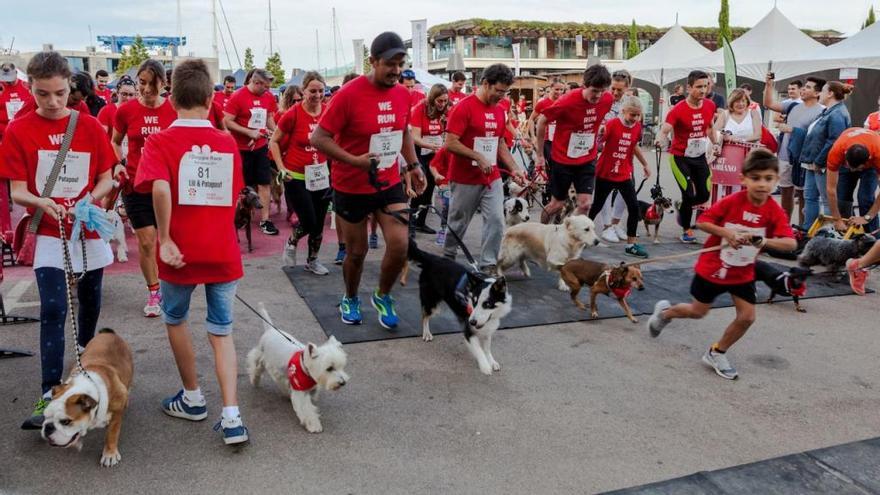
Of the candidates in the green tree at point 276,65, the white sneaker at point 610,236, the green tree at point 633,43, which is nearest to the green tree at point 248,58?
the green tree at point 276,65

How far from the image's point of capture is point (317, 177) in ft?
21.9

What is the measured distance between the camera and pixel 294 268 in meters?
6.91

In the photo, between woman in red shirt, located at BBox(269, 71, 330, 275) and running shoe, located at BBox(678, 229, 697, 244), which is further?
running shoe, located at BBox(678, 229, 697, 244)

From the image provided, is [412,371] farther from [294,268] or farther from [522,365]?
[294,268]

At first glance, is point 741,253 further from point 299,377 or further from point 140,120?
point 140,120

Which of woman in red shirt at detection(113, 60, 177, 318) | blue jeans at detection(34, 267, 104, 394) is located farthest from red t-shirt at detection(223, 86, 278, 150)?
blue jeans at detection(34, 267, 104, 394)

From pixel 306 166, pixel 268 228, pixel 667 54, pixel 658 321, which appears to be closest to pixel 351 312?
pixel 306 166

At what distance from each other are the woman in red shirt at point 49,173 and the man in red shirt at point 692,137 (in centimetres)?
654

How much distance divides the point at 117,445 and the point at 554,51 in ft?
222

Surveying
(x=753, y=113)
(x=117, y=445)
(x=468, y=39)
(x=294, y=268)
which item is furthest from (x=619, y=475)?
(x=468, y=39)

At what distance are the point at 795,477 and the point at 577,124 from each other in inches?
188

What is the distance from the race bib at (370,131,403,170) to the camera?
4.60 metres

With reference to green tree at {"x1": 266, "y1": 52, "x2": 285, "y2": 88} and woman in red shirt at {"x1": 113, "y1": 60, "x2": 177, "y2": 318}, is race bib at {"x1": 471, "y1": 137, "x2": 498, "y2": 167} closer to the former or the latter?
woman in red shirt at {"x1": 113, "y1": 60, "x2": 177, "y2": 318}

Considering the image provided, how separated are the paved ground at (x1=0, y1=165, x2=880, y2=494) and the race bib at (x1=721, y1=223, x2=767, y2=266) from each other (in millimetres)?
790
